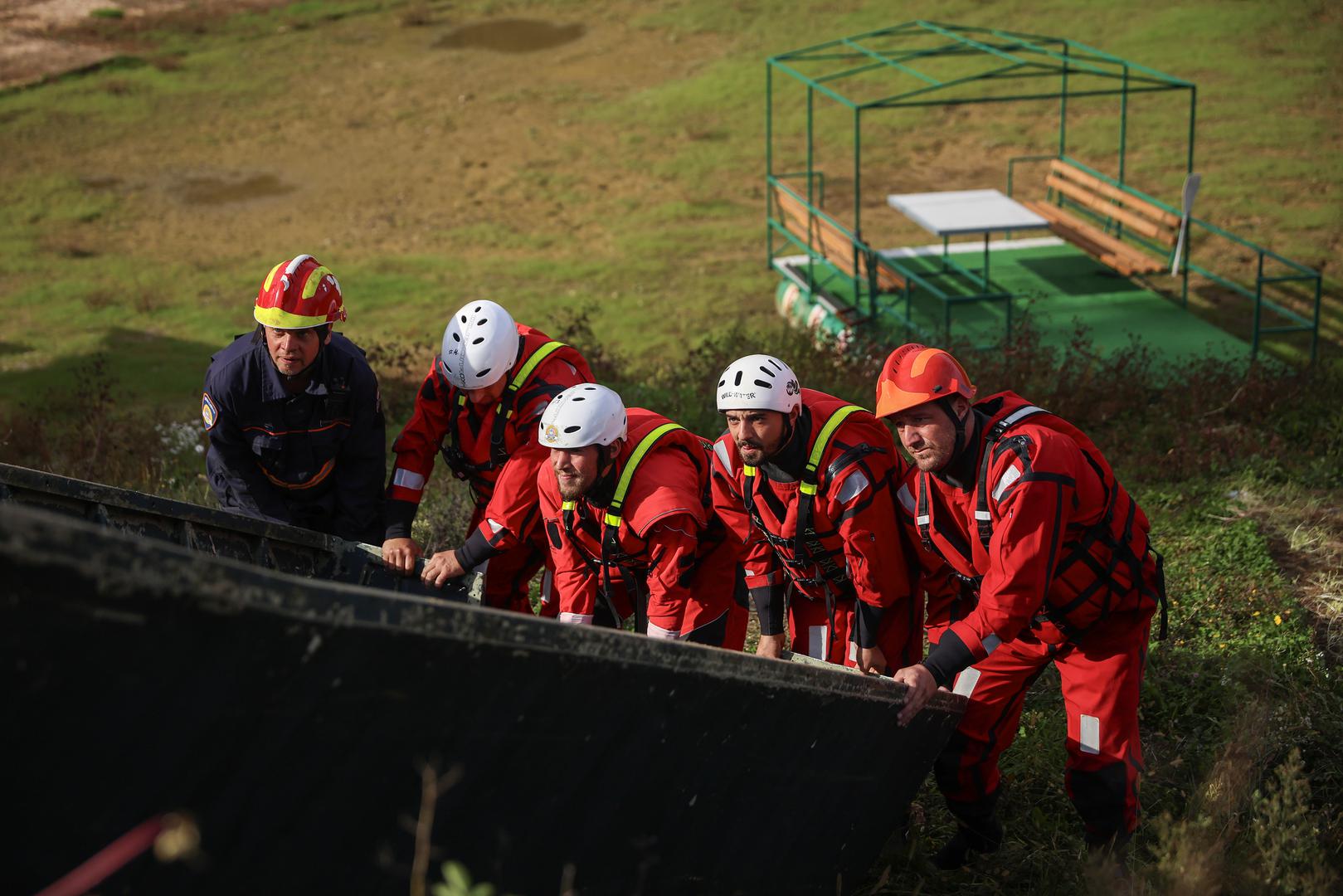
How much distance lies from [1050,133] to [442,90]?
1199cm

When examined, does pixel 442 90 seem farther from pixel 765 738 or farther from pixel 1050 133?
pixel 765 738

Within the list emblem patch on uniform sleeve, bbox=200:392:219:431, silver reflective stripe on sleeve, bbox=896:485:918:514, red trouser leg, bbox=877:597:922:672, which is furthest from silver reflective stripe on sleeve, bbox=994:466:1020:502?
emblem patch on uniform sleeve, bbox=200:392:219:431

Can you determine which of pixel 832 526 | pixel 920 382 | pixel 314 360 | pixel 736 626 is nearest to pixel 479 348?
pixel 314 360

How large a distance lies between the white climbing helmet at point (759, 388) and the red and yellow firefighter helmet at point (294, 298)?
6.27ft

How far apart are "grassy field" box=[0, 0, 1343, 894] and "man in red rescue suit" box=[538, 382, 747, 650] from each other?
50.8 inches

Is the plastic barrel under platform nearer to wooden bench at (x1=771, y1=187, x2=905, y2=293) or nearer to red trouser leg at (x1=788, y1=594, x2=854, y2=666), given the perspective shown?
wooden bench at (x1=771, y1=187, x2=905, y2=293)

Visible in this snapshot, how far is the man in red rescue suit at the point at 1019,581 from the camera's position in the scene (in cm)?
423

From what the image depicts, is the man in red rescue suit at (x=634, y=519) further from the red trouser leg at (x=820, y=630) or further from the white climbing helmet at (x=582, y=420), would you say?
the red trouser leg at (x=820, y=630)

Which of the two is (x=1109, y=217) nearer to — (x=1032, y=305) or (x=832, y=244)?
(x=1032, y=305)

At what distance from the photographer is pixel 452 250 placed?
18.7m

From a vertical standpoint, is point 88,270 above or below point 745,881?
below

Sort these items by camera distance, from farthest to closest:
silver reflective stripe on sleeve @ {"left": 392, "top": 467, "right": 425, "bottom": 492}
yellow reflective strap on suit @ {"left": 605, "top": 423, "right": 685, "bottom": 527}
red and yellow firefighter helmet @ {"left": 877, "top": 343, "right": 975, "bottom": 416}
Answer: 1. silver reflective stripe on sleeve @ {"left": 392, "top": 467, "right": 425, "bottom": 492}
2. yellow reflective strap on suit @ {"left": 605, "top": 423, "right": 685, "bottom": 527}
3. red and yellow firefighter helmet @ {"left": 877, "top": 343, "right": 975, "bottom": 416}

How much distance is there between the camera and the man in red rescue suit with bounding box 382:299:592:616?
5617 millimetres

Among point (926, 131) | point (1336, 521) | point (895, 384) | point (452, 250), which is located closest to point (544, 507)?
point (895, 384)
